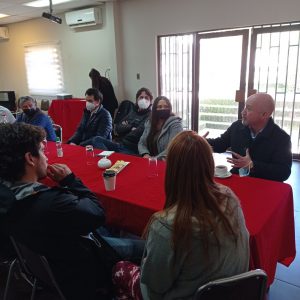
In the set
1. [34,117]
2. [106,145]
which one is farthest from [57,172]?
[34,117]

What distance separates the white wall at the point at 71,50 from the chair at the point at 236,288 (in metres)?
4.99

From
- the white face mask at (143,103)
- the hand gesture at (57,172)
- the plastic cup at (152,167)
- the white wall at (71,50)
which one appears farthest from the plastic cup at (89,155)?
the white wall at (71,50)

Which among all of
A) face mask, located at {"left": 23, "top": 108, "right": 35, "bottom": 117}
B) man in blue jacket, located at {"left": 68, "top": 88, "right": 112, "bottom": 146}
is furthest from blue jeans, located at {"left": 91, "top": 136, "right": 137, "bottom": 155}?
face mask, located at {"left": 23, "top": 108, "right": 35, "bottom": 117}

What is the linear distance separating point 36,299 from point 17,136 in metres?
1.16

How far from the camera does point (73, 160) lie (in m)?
2.34

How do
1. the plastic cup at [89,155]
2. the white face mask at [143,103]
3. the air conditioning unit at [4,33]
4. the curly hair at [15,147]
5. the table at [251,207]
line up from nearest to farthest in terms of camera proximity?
the curly hair at [15,147] → the table at [251,207] → the plastic cup at [89,155] → the white face mask at [143,103] → the air conditioning unit at [4,33]

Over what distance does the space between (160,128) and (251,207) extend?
146cm

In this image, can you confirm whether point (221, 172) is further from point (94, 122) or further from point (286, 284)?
point (94, 122)

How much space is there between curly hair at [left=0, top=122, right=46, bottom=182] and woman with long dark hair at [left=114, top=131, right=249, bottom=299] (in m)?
0.58

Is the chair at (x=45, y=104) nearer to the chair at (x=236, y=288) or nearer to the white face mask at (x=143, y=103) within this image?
the white face mask at (x=143, y=103)

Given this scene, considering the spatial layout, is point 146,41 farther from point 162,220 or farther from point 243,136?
point 162,220

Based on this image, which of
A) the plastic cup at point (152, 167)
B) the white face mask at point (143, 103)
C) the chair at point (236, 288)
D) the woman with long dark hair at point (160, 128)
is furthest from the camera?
the white face mask at point (143, 103)

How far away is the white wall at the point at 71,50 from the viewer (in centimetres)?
549

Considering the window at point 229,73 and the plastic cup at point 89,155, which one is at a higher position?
the window at point 229,73
